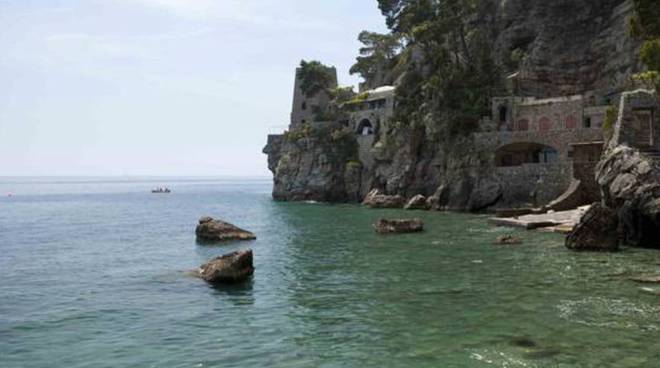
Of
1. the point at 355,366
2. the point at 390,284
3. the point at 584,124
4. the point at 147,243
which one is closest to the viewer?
the point at 355,366

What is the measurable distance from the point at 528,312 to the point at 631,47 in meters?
56.5

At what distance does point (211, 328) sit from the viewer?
2039cm

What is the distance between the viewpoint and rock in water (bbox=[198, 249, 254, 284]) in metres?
28.4

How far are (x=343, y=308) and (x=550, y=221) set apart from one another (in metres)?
29.1

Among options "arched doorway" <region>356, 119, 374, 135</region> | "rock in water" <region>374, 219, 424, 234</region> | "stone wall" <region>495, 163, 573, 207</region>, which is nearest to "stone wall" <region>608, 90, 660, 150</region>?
"stone wall" <region>495, 163, 573, 207</region>

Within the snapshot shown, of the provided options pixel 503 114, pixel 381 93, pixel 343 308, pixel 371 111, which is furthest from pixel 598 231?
pixel 381 93

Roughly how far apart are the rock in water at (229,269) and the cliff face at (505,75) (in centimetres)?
4084

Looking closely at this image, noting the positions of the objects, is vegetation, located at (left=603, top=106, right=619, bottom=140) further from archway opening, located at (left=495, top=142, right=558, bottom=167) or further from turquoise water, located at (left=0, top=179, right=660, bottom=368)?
turquoise water, located at (left=0, top=179, right=660, bottom=368)

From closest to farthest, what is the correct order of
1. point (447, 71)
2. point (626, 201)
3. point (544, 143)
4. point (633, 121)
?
point (626, 201) → point (633, 121) → point (544, 143) → point (447, 71)

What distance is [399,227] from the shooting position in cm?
4750

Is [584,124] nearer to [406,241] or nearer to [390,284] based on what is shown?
[406,241]

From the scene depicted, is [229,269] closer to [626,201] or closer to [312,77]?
[626,201]

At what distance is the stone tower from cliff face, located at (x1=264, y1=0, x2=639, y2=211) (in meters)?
25.1

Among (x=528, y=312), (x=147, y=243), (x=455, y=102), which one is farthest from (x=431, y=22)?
(x=528, y=312)
